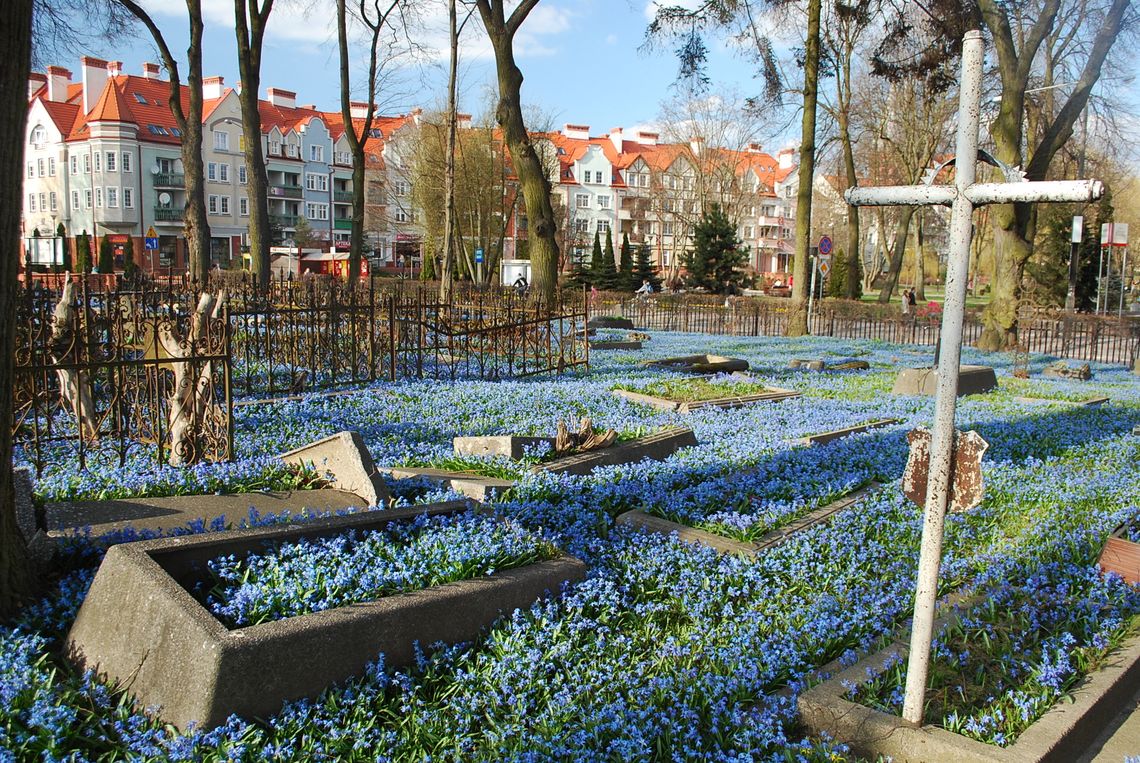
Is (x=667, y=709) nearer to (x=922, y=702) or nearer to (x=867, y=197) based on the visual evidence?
(x=922, y=702)

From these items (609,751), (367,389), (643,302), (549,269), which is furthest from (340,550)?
(643,302)

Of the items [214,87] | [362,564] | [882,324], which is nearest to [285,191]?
[214,87]

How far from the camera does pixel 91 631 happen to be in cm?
352

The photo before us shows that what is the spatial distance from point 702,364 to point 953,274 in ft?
37.0

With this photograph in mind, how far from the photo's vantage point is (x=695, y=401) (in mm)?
10953

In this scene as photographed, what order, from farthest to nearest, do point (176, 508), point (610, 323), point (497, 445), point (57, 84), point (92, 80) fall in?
1. point (57, 84)
2. point (92, 80)
3. point (610, 323)
4. point (497, 445)
5. point (176, 508)

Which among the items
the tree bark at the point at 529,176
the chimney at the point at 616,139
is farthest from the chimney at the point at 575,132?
the tree bark at the point at 529,176

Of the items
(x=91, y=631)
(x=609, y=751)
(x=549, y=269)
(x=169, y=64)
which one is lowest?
(x=609, y=751)

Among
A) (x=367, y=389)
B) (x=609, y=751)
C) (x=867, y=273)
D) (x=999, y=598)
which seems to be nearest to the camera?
(x=609, y=751)

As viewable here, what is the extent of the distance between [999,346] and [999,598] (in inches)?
738

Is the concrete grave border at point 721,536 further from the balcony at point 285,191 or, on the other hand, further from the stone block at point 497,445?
the balcony at point 285,191

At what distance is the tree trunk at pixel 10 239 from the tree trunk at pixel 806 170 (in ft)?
68.4

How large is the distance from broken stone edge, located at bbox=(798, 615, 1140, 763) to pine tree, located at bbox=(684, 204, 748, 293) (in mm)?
42512

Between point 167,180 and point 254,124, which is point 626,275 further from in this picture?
point 167,180
